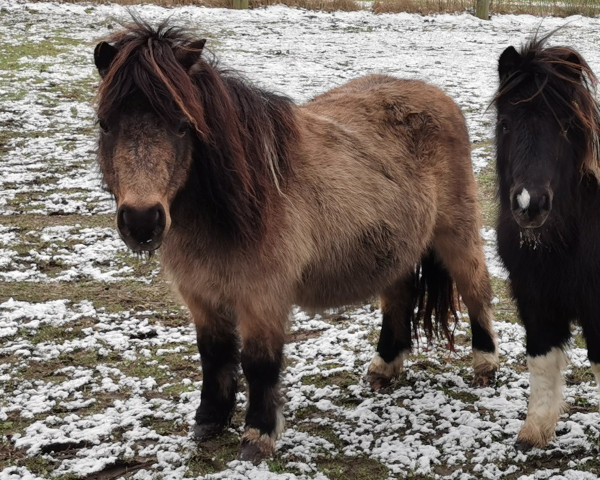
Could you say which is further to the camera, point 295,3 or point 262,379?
point 295,3

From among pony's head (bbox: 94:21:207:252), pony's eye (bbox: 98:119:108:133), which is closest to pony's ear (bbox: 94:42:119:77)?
pony's head (bbox: 94:21:207:252)

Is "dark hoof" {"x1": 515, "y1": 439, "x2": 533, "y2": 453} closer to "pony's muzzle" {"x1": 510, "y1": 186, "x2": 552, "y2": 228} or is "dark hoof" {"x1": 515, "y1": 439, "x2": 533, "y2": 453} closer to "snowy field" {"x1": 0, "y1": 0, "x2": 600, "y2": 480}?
"snowy field" {"x1": 0, "y1": 0, "x2": 600, "y2": 480}

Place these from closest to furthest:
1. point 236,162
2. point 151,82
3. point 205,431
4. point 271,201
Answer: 1. point 151,82
2. point 236,162
3. point 271,201
4. point 205,431

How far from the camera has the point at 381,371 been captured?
4.14 metres

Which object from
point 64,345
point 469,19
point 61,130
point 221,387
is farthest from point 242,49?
point 221,387

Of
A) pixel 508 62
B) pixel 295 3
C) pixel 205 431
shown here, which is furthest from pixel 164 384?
pixel 295 3

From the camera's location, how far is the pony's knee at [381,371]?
413 centimetres

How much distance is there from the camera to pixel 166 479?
10.3ft

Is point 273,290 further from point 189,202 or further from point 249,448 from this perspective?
point 249,448

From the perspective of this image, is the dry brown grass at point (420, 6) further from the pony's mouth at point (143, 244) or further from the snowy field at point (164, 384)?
the pony's mouth at point (143, 244)

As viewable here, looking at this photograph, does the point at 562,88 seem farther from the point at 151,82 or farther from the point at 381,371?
the point at 381,371

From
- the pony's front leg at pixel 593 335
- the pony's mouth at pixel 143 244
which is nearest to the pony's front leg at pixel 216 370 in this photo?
the pony's mouth at pixel 143 244

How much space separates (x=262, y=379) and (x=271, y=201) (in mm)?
841

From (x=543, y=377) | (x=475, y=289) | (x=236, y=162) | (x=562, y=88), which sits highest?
(x=562, y=88)
